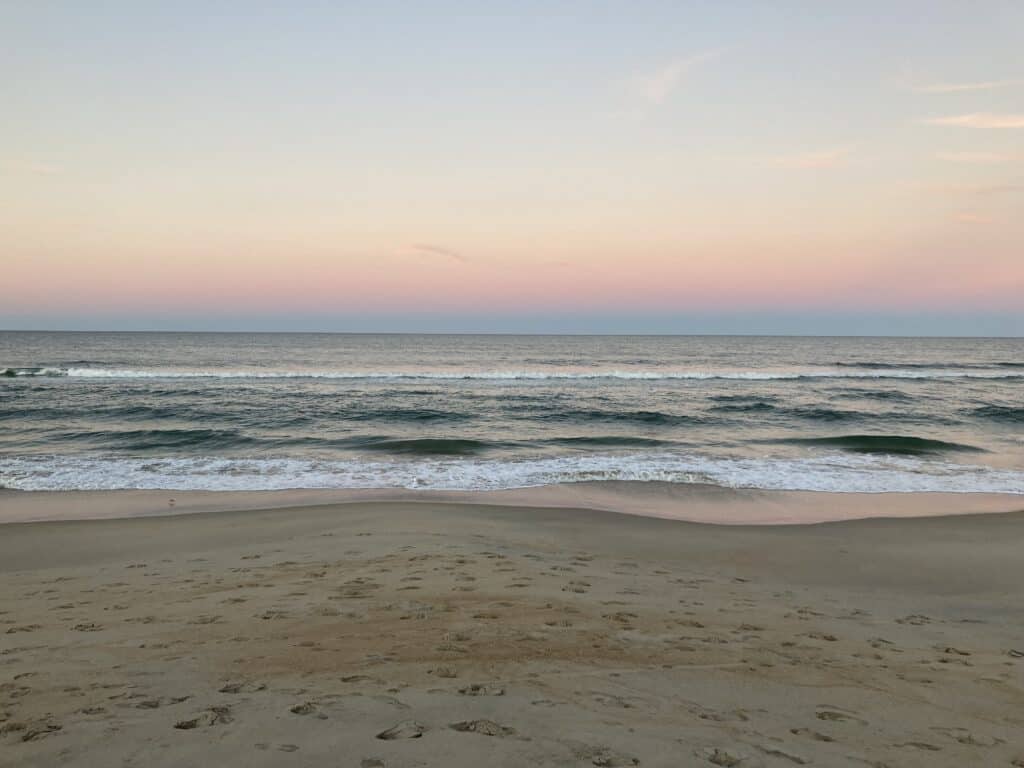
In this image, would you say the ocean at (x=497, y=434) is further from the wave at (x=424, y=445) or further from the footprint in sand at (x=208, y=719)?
the footprint in sand at (x=208, y=719)

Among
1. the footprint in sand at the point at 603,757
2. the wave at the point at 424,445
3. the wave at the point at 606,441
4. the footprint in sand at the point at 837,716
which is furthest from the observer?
the wave at the point at 606,441

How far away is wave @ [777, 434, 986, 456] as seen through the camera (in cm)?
1759

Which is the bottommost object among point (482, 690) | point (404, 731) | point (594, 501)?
point (594, 501)

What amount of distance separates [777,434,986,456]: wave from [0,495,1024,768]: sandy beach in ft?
31.4

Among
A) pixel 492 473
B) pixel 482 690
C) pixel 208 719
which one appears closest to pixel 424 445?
pixel 492 473

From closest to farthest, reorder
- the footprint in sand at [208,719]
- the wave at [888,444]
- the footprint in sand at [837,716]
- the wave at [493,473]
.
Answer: the footprint in sand at [208,719] < the footprint in sand at [837,716] < the wave at [493,473] < the wave at [888,444]

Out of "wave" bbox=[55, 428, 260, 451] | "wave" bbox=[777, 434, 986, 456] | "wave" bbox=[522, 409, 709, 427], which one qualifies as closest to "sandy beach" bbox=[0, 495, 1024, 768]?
"wave" bbox=[55, 428, 260, 451]

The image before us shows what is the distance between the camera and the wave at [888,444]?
17.6 m

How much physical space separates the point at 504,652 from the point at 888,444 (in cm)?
1819

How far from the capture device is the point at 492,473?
552 inches

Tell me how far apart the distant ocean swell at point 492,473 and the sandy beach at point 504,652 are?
422cm

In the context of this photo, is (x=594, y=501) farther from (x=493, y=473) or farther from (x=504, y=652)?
(x=504, y=652)

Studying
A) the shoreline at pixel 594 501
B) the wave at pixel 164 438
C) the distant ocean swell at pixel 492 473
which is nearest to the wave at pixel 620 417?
the distant ocean swell at pixel 492 473

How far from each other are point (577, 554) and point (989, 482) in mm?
11268
